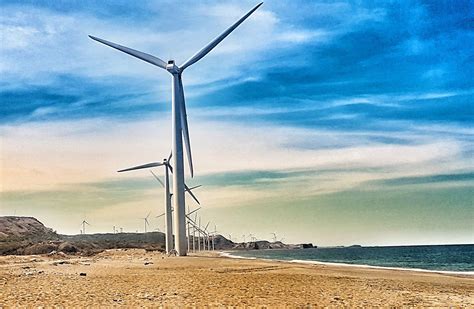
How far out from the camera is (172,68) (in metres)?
60.1

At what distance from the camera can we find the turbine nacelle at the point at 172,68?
6006 centimetres

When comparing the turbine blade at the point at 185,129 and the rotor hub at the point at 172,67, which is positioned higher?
the rotor hub at the point at 172,67

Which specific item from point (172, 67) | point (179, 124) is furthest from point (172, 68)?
point (179, 124)

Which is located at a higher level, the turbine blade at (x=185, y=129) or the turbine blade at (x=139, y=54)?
the turbine blade at (x=139, y=54)

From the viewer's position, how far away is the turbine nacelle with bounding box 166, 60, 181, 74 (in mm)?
60062

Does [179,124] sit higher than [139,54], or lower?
lower

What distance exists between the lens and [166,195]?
81312mm

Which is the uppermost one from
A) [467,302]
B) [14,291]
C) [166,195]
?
[166,195]

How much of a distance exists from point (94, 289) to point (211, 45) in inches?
1602

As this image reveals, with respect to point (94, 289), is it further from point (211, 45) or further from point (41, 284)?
point (211, 45)

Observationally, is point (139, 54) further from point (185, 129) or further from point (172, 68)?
point (185, 129)

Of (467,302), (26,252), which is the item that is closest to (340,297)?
(467,302)

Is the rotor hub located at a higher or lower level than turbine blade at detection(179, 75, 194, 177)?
higher

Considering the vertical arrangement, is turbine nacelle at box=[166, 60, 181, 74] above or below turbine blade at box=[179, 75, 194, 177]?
above
